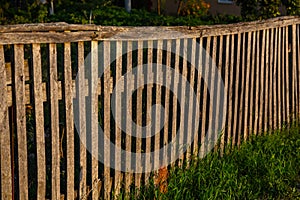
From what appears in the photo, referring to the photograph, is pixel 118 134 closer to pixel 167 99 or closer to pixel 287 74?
pixel 167 99

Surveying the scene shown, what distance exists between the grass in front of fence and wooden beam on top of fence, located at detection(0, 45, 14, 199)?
46.1 inches

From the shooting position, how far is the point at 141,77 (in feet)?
13.8

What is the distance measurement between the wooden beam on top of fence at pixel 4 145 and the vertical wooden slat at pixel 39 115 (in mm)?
207

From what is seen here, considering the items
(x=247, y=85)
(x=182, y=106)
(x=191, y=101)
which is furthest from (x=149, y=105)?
(x=247, y=85)

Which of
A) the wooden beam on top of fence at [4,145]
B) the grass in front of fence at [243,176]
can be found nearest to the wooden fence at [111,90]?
the wooden beam on top of fence at [4,145]

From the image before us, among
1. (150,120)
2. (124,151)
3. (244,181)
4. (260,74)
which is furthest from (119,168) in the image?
(260,74)

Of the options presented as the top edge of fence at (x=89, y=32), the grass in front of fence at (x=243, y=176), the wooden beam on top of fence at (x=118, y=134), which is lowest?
the grass in front of fence at (x=243, y=176)

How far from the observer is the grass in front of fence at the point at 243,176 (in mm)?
4375

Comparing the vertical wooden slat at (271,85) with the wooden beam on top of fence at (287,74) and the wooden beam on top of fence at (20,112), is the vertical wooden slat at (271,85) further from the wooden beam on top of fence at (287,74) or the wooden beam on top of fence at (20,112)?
the wooden beam on top of fence at (20,112)

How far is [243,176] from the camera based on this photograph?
4.86m

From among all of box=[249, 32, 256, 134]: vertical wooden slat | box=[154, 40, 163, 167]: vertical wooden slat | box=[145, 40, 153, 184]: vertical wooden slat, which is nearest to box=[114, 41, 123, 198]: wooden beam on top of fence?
box=[145, 40, 153, 184]: vertical wooden slat

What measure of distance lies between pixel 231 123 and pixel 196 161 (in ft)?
2.65

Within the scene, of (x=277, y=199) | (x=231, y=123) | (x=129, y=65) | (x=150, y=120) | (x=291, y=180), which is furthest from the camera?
(x=231, y=123)

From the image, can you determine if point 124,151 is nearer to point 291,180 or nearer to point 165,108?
point 165,108
